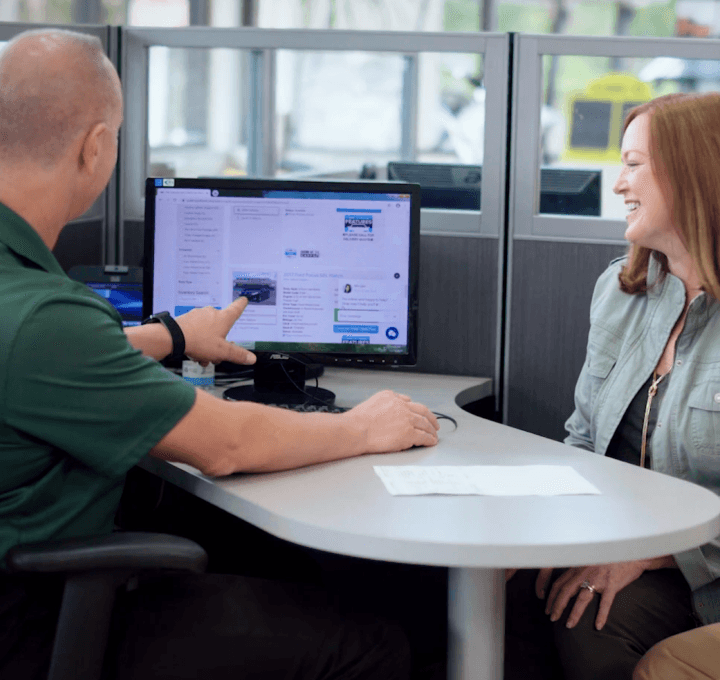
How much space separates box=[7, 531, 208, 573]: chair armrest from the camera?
100 centimetres

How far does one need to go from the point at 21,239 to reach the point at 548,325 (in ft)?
3.78

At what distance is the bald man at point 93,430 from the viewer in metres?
1.04

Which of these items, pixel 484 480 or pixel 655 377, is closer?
pixel 484 480

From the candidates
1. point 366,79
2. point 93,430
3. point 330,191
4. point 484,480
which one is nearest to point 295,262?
point 330,191

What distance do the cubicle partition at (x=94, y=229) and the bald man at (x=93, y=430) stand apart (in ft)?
2.95

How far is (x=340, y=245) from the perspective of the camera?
1.75 meters

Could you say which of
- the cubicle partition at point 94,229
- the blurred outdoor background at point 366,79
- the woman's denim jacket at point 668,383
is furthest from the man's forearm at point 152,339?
the blurred outdoor background at point 366,79

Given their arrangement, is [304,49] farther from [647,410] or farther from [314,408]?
[647,410]

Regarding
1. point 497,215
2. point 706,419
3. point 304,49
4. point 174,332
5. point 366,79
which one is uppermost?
point 366,79

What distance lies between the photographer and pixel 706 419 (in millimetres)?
1443

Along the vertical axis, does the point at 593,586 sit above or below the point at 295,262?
below

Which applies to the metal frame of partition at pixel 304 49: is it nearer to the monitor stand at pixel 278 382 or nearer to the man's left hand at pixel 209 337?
the monitor stand at pixel 278 382

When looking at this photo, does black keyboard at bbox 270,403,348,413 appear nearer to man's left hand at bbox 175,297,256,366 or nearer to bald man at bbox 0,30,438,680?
man's left hand at bbox 175,297,256,366

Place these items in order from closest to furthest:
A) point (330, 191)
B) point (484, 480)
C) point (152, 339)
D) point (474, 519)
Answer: point (474, 519), point (484, 480), point (152, 339), point (330, 191)
